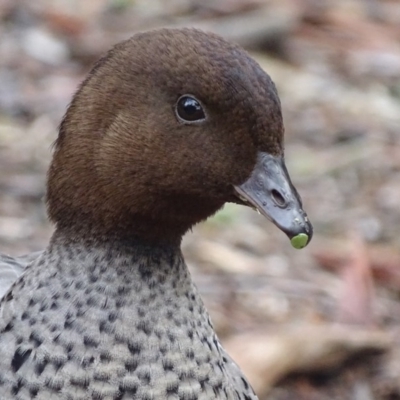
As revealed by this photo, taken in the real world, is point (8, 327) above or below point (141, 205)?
below

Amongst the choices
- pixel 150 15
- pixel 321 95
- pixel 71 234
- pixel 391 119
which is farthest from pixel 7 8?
pixel 71 234

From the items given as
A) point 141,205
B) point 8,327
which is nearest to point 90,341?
point 8,327

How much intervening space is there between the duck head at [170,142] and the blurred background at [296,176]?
5.09 ft

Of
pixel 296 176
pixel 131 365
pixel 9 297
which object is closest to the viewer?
pixel 131 365

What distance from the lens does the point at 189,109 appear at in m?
2.85

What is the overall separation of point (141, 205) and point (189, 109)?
0.92 feet

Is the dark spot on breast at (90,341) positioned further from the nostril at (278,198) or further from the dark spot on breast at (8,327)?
the nostril at (278,198)

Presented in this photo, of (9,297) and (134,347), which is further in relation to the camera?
(9,297)

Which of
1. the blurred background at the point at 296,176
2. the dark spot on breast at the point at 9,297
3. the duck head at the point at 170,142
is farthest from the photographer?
the blurred background at the point at 296,176

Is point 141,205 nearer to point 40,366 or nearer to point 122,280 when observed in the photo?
point 122,280

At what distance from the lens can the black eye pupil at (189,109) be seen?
2.83 m

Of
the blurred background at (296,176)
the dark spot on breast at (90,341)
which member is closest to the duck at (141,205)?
the dark spot on breast at (90,341)

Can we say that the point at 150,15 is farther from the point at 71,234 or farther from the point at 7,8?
the point at 71,234

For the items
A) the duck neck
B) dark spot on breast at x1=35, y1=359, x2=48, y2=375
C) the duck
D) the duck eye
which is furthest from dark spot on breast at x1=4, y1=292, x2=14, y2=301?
the duck eye
